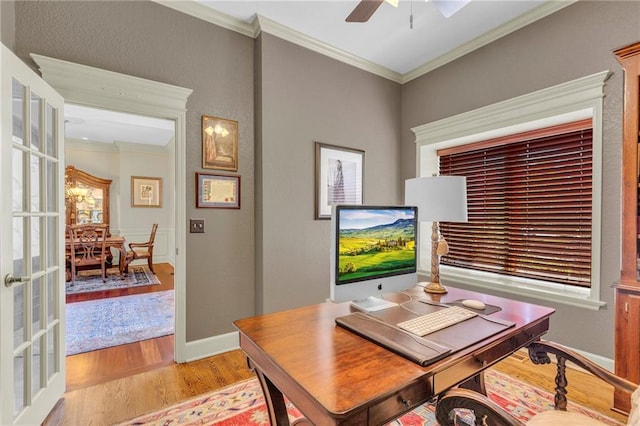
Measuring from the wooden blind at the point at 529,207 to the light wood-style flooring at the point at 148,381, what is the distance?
84 cm

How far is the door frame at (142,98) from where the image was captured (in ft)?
6.57

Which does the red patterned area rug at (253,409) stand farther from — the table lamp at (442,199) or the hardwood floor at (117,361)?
the table lamp at (442,199)

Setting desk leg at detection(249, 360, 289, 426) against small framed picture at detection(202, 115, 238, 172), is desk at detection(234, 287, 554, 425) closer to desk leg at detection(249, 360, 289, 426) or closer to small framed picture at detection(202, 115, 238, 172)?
desk leg at detection(249, 360, 289, 426)

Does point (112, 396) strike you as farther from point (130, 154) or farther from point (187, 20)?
point (130, 154)

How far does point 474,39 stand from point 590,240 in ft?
6.80

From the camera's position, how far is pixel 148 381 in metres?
2.15

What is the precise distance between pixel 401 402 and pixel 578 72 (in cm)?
275

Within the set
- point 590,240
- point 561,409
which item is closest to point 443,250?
point 561,409

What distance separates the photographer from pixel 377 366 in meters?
0.93

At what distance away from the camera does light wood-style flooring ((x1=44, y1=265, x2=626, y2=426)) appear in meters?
1.83

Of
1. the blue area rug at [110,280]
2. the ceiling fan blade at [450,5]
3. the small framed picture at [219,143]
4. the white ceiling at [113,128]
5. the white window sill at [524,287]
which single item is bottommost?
the blue area rug at [110,280]

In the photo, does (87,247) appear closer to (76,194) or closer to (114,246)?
(114,246)

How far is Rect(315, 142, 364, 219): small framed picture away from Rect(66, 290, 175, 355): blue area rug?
212 centimetres

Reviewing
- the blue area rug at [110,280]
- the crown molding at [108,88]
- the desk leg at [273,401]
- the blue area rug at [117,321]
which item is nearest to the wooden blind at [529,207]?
the desk leg at [273,401]
